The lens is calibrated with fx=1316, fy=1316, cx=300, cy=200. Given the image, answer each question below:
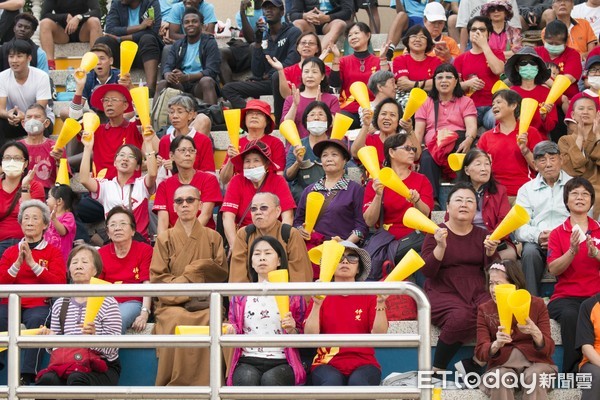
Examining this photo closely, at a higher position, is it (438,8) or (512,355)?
(438,8)

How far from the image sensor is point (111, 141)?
11.1 meters

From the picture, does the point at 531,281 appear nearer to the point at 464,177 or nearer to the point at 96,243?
the point at 464,177

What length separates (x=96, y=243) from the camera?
10062mm

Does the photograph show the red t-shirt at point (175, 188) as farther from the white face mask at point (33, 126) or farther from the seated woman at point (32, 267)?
the white face mask at point (33, 126)

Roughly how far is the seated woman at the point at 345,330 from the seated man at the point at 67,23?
22.0 ft

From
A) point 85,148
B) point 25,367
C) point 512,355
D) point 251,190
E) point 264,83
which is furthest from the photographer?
point 264,83

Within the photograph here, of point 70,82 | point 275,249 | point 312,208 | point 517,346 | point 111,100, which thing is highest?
point 70,82

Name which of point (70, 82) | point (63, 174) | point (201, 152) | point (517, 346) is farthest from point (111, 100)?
point (517, 346)

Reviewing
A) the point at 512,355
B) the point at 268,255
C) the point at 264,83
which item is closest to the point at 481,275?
the point at 512,355

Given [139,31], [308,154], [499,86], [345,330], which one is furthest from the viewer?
[139,31]

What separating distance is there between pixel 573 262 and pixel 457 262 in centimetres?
75

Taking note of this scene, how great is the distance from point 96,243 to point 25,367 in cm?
183

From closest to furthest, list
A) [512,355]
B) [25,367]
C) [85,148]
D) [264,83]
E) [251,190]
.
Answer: [512,355]
[25,367]
[251,190]
[85,148]
[264,83]

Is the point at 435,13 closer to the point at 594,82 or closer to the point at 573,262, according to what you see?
the point at 594,82
